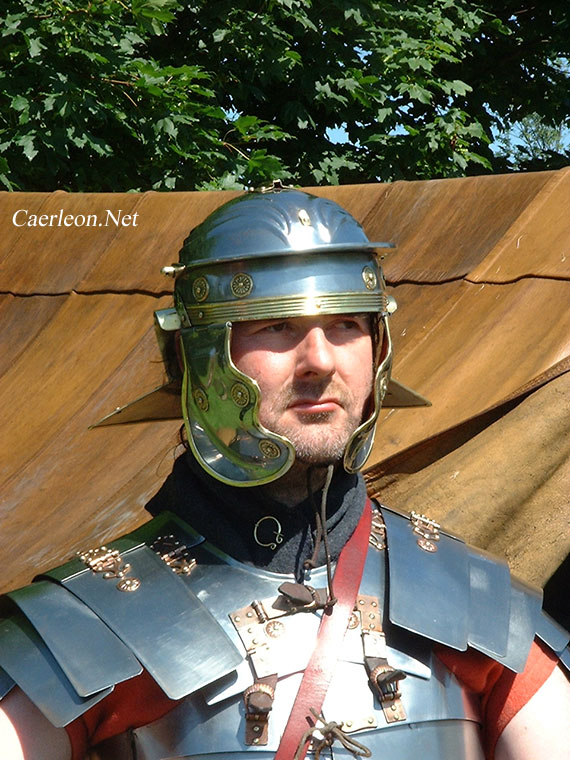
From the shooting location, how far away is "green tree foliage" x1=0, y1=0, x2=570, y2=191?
20.9 feet

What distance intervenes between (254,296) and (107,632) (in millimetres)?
628

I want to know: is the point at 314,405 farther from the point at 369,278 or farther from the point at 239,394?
the point at 369,278

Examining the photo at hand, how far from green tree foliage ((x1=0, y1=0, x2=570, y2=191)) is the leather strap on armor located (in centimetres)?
466

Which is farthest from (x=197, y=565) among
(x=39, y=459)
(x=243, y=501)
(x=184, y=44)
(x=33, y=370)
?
(x=184, y=44)

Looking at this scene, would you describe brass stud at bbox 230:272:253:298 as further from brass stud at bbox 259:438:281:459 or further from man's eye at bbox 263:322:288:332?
brass stud at bbox 259:438:281:459

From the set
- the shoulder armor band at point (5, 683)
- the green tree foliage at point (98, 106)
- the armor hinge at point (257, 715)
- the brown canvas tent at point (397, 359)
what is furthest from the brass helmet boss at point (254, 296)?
the green tree foliage at point (98, 106)

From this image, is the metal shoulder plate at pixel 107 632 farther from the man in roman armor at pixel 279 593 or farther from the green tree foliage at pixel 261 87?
the green tree foliage at pixel 261 87

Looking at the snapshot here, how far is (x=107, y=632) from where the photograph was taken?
1922 millimetres

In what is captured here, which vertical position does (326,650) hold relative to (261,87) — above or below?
above

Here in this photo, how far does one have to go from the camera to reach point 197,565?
6.82ft

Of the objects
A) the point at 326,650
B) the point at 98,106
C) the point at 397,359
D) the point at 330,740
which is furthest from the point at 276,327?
the point at 98,106

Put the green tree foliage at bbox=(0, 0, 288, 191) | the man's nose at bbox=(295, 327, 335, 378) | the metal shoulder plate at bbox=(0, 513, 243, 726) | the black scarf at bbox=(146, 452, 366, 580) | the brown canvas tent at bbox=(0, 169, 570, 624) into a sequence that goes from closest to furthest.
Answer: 1. the metal shoulder plate at bbox=(0, 513, 243, 726)
2. the man's nose at bbox=(295, 327, 335, 378)
3. the black scarf at bbox=(146, 452, 366, 580)
4. the brown canvas tent at bbox=(0, 169, 570, 624)
5. the green tree foliage at bbox=(0, 0, 288, 191)

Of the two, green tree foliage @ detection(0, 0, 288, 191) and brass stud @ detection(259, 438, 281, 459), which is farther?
green tree foliage @ detection(0, 0, 288, 191)

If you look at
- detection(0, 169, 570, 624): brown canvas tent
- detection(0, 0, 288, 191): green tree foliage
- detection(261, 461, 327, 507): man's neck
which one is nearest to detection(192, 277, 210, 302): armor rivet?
detection(261, 461, 327, 507): man's neck
